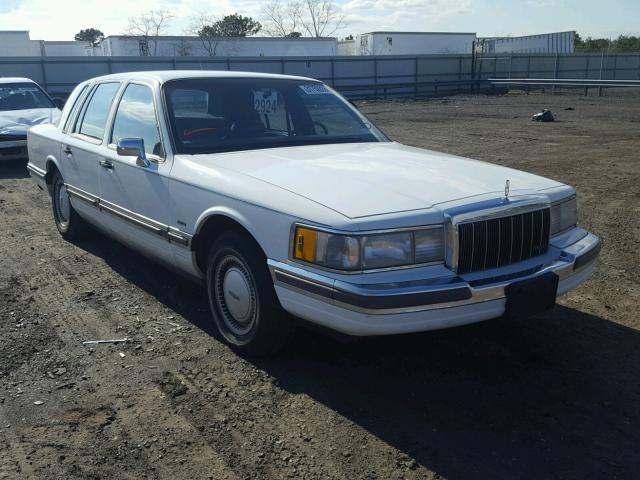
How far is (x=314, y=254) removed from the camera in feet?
11.3

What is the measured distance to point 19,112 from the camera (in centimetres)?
1253

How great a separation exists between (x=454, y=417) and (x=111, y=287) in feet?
10.5

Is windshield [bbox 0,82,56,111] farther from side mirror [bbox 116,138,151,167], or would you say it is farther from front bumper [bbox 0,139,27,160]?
side mirror [bbox 116,138,151,167]

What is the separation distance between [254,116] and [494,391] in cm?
266

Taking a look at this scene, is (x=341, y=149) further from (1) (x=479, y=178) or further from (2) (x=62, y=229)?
(2) (x=62, y=229)

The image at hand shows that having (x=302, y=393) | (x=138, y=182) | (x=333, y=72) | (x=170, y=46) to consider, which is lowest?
(x=302, y=393)

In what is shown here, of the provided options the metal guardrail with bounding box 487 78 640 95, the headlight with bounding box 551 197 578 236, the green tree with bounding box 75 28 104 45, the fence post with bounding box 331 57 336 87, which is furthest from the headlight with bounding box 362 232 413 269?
the green tree with bounding box 75 28 104 45

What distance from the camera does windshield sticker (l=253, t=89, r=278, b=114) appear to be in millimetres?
5109

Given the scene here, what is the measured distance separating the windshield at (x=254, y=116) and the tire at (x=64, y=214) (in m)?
2.30

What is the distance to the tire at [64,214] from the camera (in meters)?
6.72

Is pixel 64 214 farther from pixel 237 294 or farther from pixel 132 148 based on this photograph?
pixel 237 294

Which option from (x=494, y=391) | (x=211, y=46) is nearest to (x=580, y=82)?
(x=211, y=46)

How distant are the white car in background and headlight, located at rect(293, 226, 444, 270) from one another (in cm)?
908

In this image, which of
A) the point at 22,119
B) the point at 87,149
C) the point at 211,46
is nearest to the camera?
the point at 87,149
